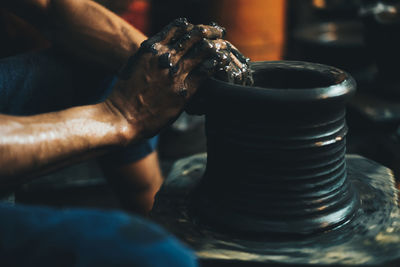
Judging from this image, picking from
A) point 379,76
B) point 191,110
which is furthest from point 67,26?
point 379,76

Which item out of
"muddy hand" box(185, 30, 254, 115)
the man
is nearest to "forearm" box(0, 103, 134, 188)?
the man

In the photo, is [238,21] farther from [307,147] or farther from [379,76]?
[307,147]

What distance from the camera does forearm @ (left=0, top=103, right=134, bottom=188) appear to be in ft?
3.05

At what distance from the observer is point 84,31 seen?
1446 millimetres

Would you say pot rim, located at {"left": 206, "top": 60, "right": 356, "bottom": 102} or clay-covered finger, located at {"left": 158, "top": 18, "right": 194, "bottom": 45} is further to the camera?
clay-covered finger, located at {"left": 158, "top": 18, "right": 194, "bottom": 45}

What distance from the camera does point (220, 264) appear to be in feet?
3.20

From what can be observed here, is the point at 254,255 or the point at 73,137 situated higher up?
the point at 73,137

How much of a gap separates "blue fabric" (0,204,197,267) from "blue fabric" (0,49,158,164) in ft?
2.25

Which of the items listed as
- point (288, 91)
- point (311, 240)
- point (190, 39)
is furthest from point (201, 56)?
point (311, 240)

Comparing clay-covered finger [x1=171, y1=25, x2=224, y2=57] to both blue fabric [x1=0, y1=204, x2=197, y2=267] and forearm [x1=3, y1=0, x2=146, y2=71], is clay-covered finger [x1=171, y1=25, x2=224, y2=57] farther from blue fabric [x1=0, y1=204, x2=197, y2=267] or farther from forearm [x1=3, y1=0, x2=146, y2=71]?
blue fabric [x1=0, y1=204, x2=197, y2=267]

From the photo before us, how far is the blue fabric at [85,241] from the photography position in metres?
0.69

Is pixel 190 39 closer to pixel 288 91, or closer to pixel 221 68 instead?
pixel 221 68

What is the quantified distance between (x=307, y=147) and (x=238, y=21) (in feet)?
6.73

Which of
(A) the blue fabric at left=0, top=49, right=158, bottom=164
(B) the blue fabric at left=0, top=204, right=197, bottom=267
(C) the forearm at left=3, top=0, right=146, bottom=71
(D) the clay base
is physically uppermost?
(C) the forearm at left=3, top=0, right=146, bottom=71
